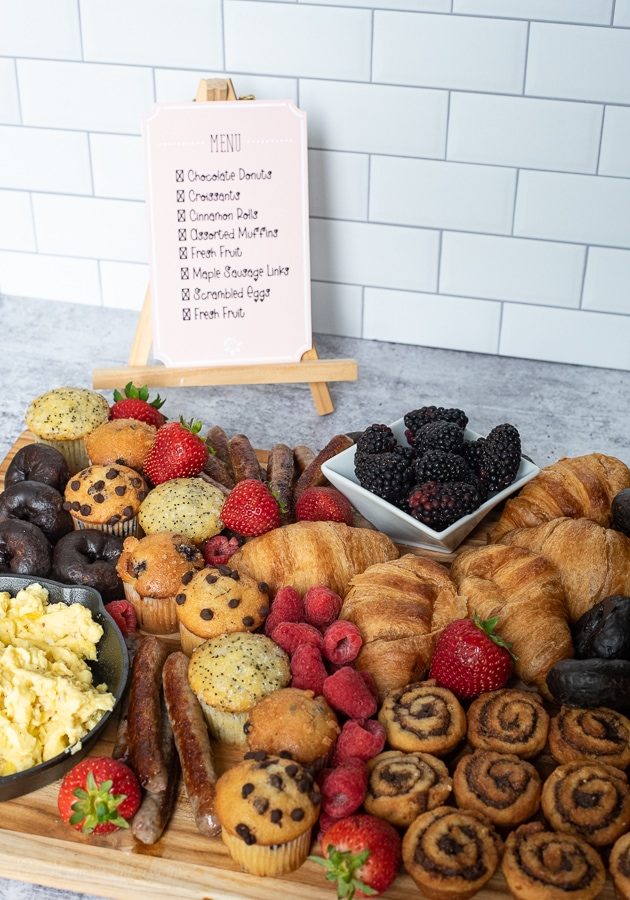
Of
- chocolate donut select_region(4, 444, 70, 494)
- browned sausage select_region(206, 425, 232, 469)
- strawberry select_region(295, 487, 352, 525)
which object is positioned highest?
chocolate donut select_region(4, 444, 70, 494)

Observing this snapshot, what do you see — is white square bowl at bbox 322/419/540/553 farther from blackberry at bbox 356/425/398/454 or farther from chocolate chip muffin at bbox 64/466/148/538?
chocolate chip muffin at bbox 64/466/148/538

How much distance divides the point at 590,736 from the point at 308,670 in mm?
478

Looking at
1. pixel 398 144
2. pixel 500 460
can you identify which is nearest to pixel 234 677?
pixel 500 460

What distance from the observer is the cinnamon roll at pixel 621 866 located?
1375 millimetres

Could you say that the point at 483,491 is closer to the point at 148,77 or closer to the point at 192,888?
the point at 192,888

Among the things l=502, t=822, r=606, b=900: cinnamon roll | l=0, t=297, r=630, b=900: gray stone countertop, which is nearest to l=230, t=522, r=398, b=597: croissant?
Result: l=502, t=822, r=606, b=900: cinnamon roll

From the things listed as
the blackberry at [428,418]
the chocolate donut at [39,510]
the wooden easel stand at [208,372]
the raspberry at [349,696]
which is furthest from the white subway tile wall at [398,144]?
the raspberry at [349,696]

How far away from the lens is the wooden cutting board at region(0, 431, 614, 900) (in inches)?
56.7

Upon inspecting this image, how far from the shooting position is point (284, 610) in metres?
1.79

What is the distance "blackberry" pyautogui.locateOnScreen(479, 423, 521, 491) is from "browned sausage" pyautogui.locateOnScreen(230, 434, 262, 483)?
1.75 ft

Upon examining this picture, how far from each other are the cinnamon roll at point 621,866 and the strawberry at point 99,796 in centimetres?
72

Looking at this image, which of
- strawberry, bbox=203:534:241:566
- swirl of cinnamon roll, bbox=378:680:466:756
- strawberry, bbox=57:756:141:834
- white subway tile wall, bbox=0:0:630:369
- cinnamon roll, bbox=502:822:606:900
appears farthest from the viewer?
white subway tile wall, bbox=0:0:630:369

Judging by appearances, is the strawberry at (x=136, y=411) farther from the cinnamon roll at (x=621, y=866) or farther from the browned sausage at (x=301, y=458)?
the cinnamon roll at (x=621, y=866)

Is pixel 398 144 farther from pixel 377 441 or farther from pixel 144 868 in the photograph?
pixel 144 868
